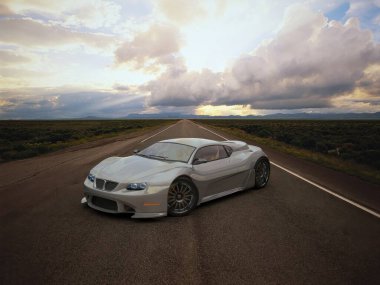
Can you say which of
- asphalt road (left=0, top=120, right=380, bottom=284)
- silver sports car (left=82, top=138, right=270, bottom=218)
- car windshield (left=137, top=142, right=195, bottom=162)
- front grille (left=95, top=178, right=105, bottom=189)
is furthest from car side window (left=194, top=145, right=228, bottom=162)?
front grille (left=95, top=178, right=105, bottom=189)

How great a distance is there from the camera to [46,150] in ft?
57.3

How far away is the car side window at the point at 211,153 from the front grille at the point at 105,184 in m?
1.73

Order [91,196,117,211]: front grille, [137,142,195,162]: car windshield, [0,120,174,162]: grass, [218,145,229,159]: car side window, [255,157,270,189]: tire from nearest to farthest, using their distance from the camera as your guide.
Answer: [91,196,117,211]: front grille < [137,142,195,162]: car windshield < [218,145,229,159]: car side window < [255,157,270,189]: tire < [0,120,174,162]: grass

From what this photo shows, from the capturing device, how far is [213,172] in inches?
253

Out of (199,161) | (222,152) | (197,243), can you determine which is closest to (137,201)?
(197,243)

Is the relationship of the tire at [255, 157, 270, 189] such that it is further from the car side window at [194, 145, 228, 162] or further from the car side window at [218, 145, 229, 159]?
the car side window at [194, 145, 228, 162]

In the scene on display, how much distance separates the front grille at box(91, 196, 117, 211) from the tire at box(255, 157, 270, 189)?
380 cm

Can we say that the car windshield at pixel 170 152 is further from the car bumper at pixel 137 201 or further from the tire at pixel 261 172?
the tire at pixel 261 172

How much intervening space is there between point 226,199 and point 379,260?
323 centimetres

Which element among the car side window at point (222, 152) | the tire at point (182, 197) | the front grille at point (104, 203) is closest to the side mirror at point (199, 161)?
the tire at point (182, 197)

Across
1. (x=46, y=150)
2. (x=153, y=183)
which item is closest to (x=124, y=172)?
(x=153, y=183)

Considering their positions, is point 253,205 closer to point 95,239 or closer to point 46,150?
point 95,239

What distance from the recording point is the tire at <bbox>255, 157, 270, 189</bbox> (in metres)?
7.83

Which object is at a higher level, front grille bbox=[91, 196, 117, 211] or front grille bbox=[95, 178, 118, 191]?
front grille bbox=[95, 178, 118, 191]
